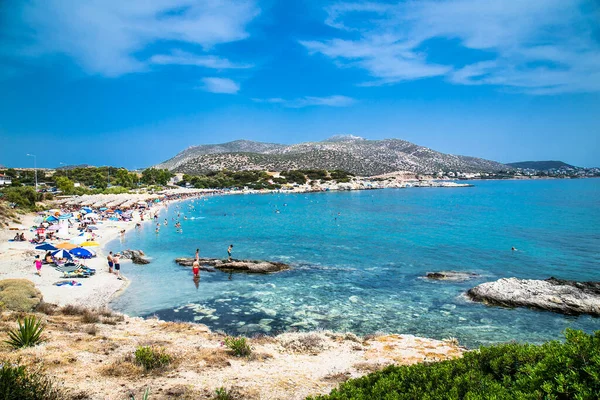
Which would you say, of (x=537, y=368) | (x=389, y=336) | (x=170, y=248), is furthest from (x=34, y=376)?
(x=170, y=248)

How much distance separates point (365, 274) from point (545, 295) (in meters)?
10.7

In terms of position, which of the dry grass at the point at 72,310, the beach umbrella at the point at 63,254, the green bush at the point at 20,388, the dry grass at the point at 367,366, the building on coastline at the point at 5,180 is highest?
the building on coastline at the point at 5,180

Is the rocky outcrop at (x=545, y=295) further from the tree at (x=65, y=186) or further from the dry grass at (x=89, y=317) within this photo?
the tree at (x=65, y=186)

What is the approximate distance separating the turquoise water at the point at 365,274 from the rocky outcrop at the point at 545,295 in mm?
688

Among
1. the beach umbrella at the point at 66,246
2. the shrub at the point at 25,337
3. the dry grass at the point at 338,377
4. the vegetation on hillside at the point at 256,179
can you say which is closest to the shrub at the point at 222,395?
the dry grass at the point at 338,377

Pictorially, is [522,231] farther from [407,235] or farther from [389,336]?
[389,336]

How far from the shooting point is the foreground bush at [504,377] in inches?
181

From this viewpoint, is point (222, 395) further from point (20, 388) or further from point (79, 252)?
point (79, 252)

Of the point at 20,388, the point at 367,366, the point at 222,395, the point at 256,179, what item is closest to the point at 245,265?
the point at 367,366

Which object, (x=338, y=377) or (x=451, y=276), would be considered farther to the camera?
(x=451, y=276)

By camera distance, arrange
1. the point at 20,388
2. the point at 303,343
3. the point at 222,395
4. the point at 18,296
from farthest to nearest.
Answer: the point at 18,296 → the point at 303,343 → the point at 222,395 → the point at 20,388

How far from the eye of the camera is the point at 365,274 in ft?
83.8

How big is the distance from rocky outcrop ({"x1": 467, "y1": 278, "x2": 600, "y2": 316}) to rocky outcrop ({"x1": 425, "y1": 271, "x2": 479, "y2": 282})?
3275mm

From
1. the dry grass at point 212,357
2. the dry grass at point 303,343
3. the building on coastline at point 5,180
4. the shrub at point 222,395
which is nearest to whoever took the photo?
the shrub at point 222,395
